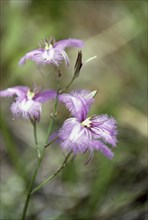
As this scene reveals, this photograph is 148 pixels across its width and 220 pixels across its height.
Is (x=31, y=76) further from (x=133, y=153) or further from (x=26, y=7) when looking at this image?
(x=133, y=153)

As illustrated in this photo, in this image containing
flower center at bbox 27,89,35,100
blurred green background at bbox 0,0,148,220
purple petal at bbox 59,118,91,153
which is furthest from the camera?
blurred green background at bbox 0,0,148,220

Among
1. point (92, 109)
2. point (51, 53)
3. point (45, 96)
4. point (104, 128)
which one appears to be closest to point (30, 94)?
point (45, 96)

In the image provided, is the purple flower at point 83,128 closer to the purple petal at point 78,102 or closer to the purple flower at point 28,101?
the purple petal at point 78,102

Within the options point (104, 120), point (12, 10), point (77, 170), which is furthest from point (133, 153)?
point (12, 10)

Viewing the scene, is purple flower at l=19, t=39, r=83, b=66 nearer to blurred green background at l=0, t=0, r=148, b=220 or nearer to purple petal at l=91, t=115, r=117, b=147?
purple petal at l=91, t=115, r=117, b=147

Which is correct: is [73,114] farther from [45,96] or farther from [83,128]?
[45,96]

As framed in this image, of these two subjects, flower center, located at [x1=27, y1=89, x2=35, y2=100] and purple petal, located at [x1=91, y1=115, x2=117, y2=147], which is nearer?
purple petal, located at [x1=91, y1=115, x2=117, y2=147]

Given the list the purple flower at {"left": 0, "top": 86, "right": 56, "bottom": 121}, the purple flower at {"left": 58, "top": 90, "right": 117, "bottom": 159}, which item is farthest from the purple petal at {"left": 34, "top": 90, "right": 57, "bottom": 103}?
the purple flower at {"left": 58, "top": 90, "right": 117, "bottom": 159}
